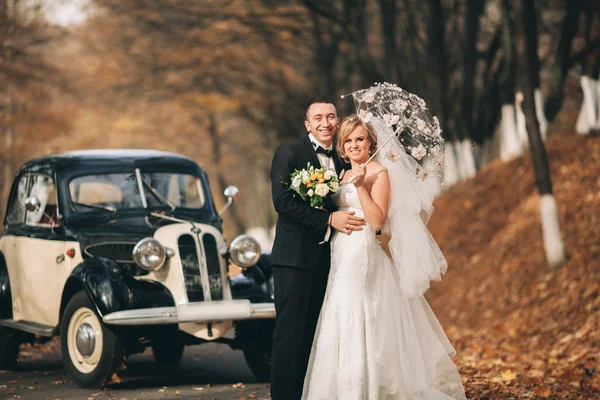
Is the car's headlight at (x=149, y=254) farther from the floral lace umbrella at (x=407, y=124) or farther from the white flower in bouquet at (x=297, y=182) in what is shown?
the floral lace umbrella at (x=407, y=124)

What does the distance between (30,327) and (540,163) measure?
305 inches

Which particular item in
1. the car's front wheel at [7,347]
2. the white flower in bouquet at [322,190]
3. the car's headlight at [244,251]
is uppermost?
the white flower in bouquet at [322,190]

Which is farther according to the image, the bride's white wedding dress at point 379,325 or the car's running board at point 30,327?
the car's running board at point 30,327

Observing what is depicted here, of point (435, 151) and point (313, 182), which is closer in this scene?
point (313, 182)

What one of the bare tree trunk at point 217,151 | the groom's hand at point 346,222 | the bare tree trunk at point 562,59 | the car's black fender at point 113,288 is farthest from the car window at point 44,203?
the bare tree trunk at point 217,151

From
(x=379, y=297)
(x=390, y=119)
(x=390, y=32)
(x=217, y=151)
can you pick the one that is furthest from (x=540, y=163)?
(x=217, y=151)

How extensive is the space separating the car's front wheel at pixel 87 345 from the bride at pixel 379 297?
2608 millimetres

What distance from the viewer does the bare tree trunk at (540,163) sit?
1412 cm

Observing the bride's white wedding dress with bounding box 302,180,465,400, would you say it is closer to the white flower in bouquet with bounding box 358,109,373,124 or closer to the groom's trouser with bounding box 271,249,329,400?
the groom's trouser with bounding box 271,249,329,400

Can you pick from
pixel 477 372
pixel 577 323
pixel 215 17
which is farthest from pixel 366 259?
pixel 215 17

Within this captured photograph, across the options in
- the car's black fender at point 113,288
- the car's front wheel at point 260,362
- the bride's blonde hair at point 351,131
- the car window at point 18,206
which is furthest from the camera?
the car window at point 18,206

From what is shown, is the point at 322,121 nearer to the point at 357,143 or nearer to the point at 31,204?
the point at 357,143

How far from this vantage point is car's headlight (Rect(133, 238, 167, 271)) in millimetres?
8977

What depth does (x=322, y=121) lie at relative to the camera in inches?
277
